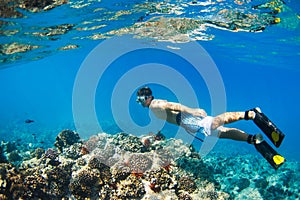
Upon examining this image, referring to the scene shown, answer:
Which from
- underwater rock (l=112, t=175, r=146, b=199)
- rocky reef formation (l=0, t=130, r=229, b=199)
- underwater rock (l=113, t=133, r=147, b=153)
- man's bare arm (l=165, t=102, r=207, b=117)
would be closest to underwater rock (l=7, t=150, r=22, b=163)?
rocky reef formation (l=0, t=130, r=229, b=199)

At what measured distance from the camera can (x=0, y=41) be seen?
20.3 metres

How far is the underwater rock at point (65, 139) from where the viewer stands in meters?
13.7

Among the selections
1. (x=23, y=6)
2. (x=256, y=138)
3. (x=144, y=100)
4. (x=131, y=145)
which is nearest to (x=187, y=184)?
(x=256, y=138)

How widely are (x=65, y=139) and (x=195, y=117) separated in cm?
786

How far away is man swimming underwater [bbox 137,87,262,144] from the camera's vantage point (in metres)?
8.78

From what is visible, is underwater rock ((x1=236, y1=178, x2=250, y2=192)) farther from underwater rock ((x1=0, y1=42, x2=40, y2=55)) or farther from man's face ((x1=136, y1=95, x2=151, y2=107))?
underwater rock ((x1=0, y1=42, x2=40, y2=55))

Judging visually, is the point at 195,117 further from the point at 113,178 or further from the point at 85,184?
the point at 85,184

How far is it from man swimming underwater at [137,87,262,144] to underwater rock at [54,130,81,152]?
21.6 feet

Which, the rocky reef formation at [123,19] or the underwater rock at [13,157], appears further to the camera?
the underwater rock at [13,157]

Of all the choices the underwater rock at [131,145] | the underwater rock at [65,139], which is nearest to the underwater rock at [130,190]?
the underwater rock at [131,145]

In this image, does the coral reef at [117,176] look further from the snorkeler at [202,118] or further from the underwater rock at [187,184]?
the snorkeler at [202,118]

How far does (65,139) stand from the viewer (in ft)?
45.5

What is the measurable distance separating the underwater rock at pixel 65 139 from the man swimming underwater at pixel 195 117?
6592mm

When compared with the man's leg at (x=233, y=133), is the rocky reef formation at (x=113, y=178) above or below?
below
